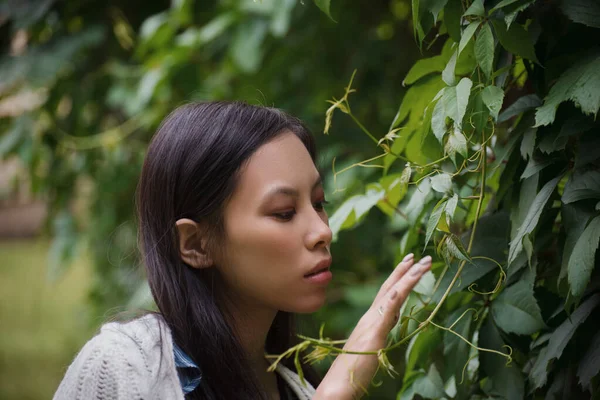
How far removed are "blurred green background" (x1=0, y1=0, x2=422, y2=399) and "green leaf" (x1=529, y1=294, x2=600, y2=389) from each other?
3.62 ft

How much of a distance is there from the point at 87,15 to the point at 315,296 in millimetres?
1824

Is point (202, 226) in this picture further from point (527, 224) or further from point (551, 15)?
point (551, 15)

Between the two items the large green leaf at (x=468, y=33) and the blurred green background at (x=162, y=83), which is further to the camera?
the blurred green background at (x=162, y=83)

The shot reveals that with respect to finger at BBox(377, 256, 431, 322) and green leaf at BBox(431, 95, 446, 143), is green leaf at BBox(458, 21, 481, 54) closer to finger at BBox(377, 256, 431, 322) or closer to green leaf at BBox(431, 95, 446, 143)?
green leaf at BBox(431, 95, 446, 143)

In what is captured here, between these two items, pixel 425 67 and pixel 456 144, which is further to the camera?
pixel 425 67

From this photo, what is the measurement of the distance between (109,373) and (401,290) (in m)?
0.41

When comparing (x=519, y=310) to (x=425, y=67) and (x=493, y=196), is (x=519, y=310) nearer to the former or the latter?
(x=493, y=196)

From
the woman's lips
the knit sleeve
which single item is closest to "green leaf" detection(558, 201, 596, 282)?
the woman's lips

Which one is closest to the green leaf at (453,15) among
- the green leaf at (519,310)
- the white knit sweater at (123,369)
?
the green leaf at (519,310)

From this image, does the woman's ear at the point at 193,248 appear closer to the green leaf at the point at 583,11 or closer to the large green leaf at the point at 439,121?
the large green leaf at the point at 439,121

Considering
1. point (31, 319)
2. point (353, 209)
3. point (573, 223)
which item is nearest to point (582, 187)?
point (573, 223)

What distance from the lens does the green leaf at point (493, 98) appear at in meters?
1.00

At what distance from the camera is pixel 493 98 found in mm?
1018

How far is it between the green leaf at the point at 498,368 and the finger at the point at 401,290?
0.18 metres
